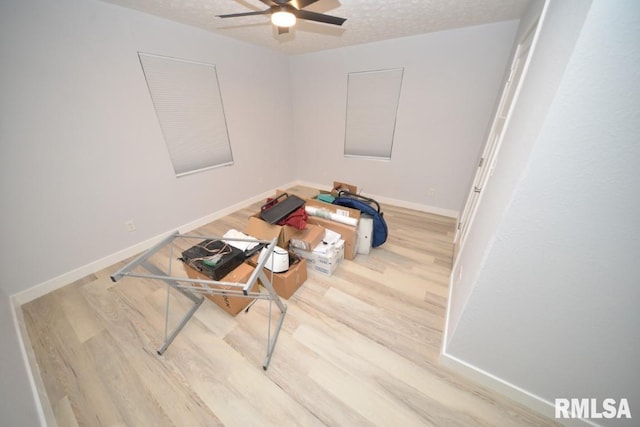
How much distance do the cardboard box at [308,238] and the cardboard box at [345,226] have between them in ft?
0.48

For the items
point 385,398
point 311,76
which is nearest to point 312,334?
point 385,398

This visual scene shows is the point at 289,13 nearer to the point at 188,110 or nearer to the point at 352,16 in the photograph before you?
the point at 352,16

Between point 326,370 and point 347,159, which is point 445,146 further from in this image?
point 326,370

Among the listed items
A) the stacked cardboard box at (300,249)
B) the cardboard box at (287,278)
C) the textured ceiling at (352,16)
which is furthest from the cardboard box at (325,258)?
the textured ceiling at (352,16)

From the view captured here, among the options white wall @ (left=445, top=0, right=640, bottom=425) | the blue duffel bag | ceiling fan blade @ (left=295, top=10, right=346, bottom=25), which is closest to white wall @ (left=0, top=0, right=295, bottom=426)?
ceiling fan blade @ (left=295, top=10, right=346, bottom=25)

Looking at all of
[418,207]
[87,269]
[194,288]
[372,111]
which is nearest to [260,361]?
[194,288]

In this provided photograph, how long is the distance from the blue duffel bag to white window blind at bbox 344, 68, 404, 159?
1.43m

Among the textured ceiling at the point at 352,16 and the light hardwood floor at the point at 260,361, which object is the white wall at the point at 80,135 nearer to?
the textured ceiling at the point at 352,16

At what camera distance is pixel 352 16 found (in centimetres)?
202

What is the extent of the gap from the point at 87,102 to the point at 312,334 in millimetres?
2751

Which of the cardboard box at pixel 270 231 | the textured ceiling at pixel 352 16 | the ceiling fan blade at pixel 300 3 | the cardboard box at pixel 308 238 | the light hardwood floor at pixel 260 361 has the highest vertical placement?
the textured ceiling at pixel 352 16

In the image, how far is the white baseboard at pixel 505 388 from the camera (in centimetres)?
106

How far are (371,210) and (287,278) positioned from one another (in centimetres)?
108

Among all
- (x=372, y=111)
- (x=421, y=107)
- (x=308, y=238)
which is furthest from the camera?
(x=372, y=111)
